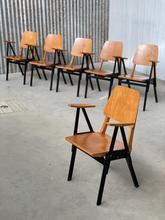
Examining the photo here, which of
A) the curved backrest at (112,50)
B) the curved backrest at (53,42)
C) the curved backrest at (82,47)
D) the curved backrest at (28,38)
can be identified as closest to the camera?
the curved backrest at (112,50)

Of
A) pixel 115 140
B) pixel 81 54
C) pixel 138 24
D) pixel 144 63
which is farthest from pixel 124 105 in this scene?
pixel 138 24

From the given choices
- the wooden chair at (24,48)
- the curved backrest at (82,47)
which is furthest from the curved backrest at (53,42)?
the curved backrest at (82,47)

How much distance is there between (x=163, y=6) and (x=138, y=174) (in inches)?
177

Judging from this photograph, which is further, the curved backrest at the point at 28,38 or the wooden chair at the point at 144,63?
the curved backrest at the point at 28,38

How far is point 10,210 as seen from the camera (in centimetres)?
207

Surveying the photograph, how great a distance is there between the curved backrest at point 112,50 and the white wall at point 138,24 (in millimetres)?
1584

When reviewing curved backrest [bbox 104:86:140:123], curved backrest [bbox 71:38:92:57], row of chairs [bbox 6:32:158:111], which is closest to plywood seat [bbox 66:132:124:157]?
curved backrest [bbox 104:86:140:123]

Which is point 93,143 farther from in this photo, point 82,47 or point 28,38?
point 28,38

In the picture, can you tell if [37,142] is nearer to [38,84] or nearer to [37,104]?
[37,104]

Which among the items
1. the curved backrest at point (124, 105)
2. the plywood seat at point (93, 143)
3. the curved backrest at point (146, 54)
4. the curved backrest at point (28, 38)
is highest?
the curved backrest at point (28, 38)

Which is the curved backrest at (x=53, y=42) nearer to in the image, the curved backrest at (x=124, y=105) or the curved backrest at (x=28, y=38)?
the curved backrest at (x=28, y=38)

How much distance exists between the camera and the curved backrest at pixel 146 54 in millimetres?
4523

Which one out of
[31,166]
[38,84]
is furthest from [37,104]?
[31,166]

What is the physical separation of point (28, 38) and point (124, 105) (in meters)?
4.17
